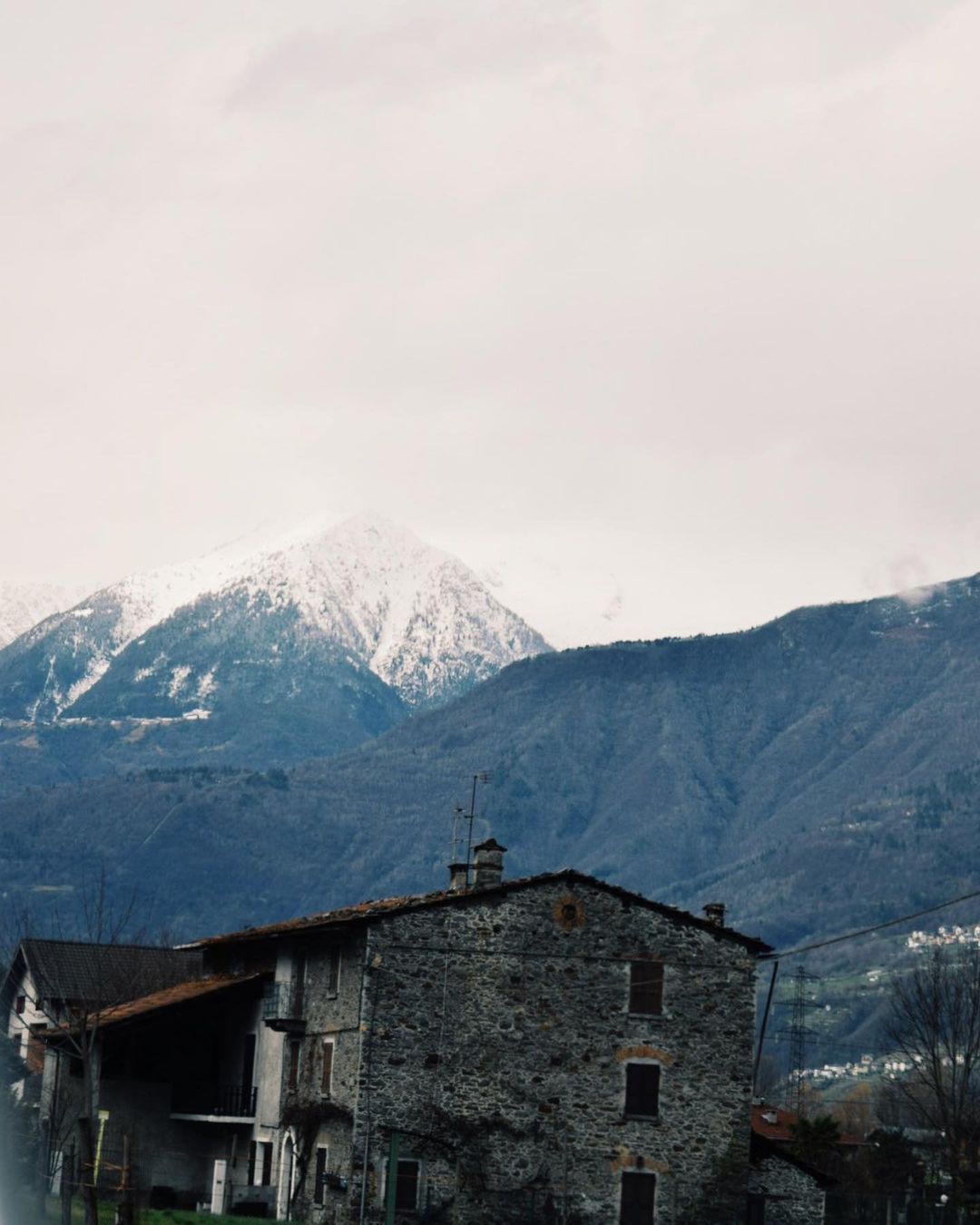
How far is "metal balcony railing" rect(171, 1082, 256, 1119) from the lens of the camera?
86500 mm

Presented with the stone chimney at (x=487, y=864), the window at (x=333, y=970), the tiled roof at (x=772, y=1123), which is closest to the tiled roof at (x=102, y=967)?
the tiled roof at (x=772, y=1123)

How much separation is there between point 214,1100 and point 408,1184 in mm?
15182

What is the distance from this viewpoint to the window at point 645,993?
257ft

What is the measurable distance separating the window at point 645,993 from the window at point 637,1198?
17.2ft

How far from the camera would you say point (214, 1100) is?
88688mm

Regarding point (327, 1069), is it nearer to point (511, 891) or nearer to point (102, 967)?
point (511, 891)

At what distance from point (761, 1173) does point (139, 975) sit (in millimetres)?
42008

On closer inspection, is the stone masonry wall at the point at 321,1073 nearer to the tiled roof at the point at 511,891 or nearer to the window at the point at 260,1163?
the tiled roof at the point at 511,891

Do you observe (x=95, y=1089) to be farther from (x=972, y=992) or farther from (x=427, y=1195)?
(x=972, y=992)

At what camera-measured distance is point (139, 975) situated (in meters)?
113

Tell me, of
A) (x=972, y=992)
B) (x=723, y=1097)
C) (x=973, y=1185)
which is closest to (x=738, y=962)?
(x=723, y=1097)

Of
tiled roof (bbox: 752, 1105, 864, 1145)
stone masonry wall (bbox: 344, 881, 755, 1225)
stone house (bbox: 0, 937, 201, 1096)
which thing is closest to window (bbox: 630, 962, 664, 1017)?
stone masonry wall (bbox: 344, 881, 755, 1225)

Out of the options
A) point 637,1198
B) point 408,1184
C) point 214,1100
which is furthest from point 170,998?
point 637,1198

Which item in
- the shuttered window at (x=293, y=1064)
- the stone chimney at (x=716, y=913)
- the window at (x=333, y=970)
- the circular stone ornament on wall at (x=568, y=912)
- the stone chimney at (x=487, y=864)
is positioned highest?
the stone chimney at (x=487, y=864)
